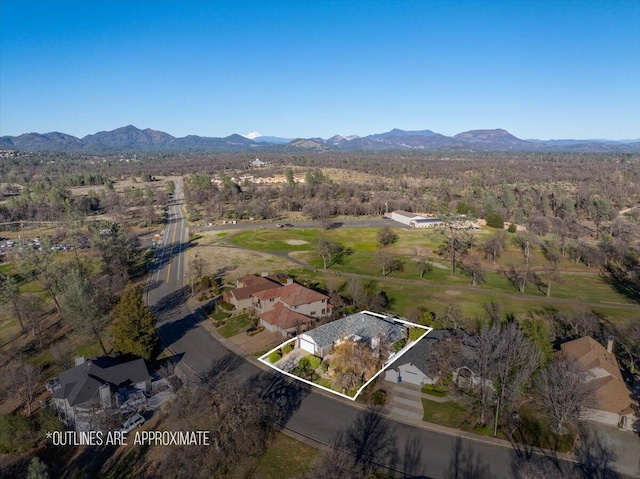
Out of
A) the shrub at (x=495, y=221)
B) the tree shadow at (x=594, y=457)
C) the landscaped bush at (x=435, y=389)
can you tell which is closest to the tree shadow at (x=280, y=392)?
the landscaped bush at (x=435, y=389)

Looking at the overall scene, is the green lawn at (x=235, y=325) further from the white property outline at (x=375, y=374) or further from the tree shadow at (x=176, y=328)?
the white property outline at (x=375, y=374)

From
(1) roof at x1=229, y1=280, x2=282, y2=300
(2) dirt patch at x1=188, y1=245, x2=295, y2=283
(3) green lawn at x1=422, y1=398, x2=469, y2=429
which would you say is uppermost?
(1) roof at x1=229, y1=280, x2=282, y2=300

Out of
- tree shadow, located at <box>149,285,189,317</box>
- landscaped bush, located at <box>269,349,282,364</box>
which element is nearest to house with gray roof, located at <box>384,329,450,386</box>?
landscaped bush, located at <box>269,349,282,364</box>

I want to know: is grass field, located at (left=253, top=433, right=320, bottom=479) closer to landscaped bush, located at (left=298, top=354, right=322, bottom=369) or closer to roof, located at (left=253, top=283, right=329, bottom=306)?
landscaped bush, located at (left=298, top=354, right=322, bottom=369)

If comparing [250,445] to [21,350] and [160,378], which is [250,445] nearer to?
[160,378]

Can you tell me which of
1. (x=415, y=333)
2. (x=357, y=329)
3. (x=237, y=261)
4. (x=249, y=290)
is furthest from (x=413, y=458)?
(x=237, y=261)
